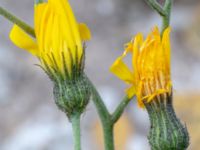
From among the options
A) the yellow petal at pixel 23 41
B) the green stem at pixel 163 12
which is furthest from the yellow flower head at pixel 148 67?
the yellow petal at pixel 23 41

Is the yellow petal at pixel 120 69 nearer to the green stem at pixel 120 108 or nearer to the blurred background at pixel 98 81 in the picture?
the green stem at pixel 120 108

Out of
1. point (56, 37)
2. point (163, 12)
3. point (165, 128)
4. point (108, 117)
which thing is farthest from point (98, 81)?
point (56, 37)

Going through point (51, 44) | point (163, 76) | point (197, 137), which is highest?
point (51, 44)

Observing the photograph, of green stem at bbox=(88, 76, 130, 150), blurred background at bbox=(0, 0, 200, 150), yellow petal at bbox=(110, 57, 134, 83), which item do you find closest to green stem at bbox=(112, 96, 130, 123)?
green stem at bbox=(88, 76, 130, 150)

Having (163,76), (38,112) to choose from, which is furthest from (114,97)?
(163,76)

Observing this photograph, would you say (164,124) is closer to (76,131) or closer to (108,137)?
(108,137)

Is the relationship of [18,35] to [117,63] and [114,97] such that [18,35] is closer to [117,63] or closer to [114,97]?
[117,63]
